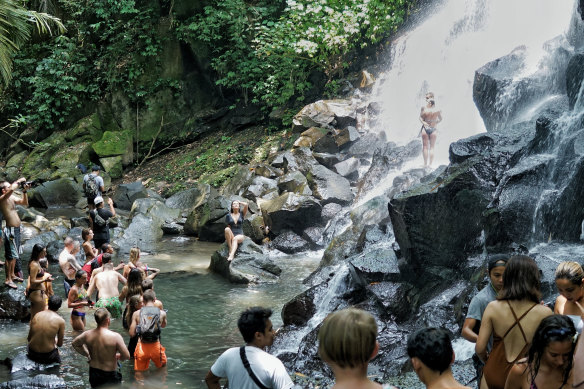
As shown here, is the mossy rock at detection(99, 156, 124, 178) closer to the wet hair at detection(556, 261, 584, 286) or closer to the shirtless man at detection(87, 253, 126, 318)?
the shirtless man at detection(87, 253, 126, 318)

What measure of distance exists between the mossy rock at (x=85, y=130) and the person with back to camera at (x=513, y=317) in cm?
2334

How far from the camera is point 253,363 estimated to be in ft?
11.5

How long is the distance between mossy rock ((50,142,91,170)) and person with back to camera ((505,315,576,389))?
73.8 feet

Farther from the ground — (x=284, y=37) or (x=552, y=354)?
(x=284, y=37)

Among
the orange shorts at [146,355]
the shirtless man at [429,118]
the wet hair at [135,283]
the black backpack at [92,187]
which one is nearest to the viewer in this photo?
the orange shorts at [146,355]

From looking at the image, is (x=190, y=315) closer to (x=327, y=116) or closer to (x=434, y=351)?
(x=434, y=351)

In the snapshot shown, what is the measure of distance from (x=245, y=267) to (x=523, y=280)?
9362 mm

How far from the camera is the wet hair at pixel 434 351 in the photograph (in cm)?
290

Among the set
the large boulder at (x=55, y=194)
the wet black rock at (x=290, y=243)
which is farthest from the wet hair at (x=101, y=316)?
the large boulder at (x=55, y=194)

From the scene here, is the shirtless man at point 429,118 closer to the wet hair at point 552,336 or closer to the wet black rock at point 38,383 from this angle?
the wet black rock at point 38,383

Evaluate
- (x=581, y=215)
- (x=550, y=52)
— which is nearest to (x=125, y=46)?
(x=550, y=52)

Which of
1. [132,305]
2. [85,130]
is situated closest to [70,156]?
[85,130]

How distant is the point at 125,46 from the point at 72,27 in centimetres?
365

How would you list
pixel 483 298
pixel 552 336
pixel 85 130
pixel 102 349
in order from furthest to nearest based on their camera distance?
pixel 85 130 → pixel 102 349 → pixel 483 298 → pixel 552 336
